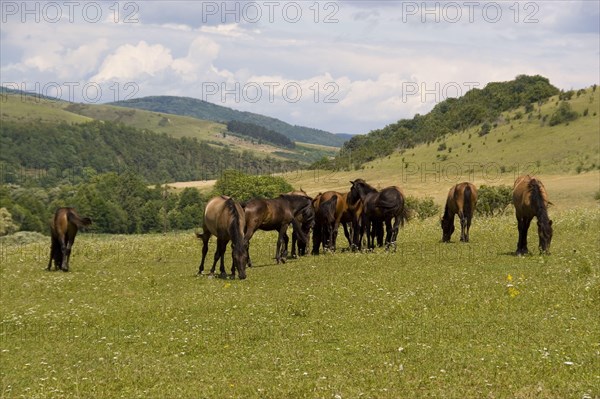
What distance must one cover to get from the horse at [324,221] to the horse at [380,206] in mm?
974

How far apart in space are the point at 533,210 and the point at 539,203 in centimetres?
37

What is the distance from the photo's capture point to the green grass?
992 centimetres

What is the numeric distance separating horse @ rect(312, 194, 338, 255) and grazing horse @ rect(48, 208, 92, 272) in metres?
9.50

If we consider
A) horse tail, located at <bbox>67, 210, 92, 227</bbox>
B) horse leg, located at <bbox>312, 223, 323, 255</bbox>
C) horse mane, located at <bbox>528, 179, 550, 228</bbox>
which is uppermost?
horse mane, located at <bbox>528, 179, 550, 228</bbox>

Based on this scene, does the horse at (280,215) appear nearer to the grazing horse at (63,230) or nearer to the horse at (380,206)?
the horse at (380,206)

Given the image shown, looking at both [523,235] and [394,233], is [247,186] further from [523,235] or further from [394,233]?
[523,235]

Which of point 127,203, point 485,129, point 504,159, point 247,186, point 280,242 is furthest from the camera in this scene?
point 127,203

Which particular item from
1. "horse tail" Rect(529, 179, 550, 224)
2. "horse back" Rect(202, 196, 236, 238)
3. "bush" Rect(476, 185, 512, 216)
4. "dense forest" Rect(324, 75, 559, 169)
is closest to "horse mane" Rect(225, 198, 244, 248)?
"horse back" Rect(202, 196, 236, 238)

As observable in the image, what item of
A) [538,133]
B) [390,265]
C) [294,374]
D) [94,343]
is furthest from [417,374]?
[538,133]

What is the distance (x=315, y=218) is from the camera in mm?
27797

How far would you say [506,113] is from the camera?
12281cm

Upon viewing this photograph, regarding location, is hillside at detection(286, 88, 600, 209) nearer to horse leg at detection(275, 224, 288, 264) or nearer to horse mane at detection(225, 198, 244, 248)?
horse leg at detection(275, 224, 288, 264)

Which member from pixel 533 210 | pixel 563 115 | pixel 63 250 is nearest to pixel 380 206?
pixel 533 210

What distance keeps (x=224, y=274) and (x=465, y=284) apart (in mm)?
8650
